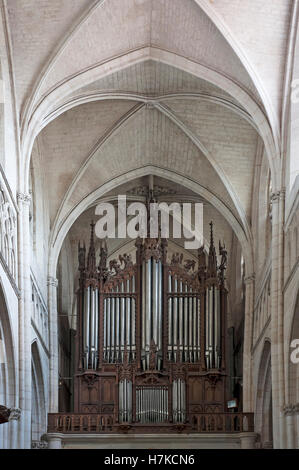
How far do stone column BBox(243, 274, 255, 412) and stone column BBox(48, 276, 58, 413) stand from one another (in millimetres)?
4925

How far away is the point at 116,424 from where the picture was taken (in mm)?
26828

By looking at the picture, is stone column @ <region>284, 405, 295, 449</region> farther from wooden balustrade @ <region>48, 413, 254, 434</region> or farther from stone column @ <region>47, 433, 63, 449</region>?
stone column @ <region>47, 433, 63, 449</region>

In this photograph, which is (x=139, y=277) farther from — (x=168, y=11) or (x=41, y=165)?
(x=168, y=11)

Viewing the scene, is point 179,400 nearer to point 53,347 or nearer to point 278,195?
point 53,347

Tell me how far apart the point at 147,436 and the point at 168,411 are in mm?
1127

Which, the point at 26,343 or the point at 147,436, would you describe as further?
the point at 147,436

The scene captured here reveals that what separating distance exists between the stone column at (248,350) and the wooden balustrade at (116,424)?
1133 mm

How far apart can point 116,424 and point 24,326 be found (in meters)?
4.41

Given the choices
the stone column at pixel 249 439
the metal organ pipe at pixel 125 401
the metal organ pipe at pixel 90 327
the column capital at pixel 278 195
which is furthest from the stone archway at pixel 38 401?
the column capital at pixel 278 195

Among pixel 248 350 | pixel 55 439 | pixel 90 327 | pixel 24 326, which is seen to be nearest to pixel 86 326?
pixel 90 327

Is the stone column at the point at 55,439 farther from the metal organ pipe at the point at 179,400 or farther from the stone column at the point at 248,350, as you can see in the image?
the stone column at the point at 248,350

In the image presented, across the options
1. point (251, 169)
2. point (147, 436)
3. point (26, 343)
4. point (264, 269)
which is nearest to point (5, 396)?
point (26, 343)

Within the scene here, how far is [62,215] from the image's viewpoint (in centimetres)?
3047

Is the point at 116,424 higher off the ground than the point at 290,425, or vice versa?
the point at 116,424
